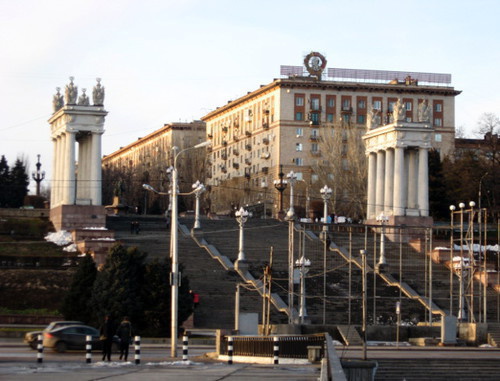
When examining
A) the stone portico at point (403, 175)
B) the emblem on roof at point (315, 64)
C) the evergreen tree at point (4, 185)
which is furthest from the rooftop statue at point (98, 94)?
the emblem on roof at point (315, 64)

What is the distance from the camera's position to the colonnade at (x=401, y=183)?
86.7 m

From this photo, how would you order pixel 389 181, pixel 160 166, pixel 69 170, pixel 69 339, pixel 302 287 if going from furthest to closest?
pixel 160 166, pixel 389 181, pixel 69 170, pixel 302 287, pixel 69 339

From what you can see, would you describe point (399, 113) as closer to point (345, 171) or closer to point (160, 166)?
point (345, 171)

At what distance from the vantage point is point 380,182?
89625 millimetres

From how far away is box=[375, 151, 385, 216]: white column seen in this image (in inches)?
3494

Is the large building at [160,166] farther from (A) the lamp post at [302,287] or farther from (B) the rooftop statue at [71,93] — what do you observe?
(A) the lamp post at [302,287]

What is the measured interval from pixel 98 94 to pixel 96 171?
16.8 feet

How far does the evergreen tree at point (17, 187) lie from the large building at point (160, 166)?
9.13 m

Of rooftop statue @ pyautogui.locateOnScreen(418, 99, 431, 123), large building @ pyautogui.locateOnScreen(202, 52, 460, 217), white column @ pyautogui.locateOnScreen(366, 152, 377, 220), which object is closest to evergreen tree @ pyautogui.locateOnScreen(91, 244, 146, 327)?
white column @ pyautogui.locateOnScreen(366, 152, 377, 220)

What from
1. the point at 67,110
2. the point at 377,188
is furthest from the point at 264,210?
the point at 67,110

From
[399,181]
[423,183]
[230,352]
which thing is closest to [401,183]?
[399,181]

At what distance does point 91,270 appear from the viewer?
193 feet

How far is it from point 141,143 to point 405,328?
141 metres

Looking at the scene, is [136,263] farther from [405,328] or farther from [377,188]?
[377,188]
